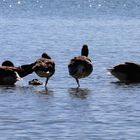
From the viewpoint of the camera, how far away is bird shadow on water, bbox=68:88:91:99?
2080cm

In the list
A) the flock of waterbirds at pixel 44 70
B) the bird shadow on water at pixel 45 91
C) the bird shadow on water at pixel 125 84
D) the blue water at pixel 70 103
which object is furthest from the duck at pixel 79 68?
the bird shadow on water at pixel 125 84

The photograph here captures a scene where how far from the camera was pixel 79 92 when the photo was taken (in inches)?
843

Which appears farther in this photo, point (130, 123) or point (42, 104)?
point (42, 104)

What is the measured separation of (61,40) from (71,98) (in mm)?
20092

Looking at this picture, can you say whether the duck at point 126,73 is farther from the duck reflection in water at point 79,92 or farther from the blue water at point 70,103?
the duck reflection in water at point 79,92

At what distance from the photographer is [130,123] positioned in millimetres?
16766

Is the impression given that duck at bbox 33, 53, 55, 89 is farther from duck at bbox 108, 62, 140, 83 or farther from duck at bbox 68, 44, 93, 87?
duck at bbox 108, 62, 140, 83

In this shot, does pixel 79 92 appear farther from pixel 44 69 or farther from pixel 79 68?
pixel 44 69

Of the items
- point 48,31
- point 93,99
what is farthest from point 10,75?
point 48,31

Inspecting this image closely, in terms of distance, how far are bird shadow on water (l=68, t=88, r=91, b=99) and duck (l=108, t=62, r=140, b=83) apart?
5.36ft

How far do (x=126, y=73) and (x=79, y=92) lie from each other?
2.41 m

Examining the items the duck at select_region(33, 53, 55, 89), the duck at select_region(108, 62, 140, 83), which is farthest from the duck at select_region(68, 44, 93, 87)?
the duck at select_region(108, 62, 140, 83)

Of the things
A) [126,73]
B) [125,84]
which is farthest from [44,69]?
[126,73]

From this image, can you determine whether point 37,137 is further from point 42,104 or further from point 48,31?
point 48,31
